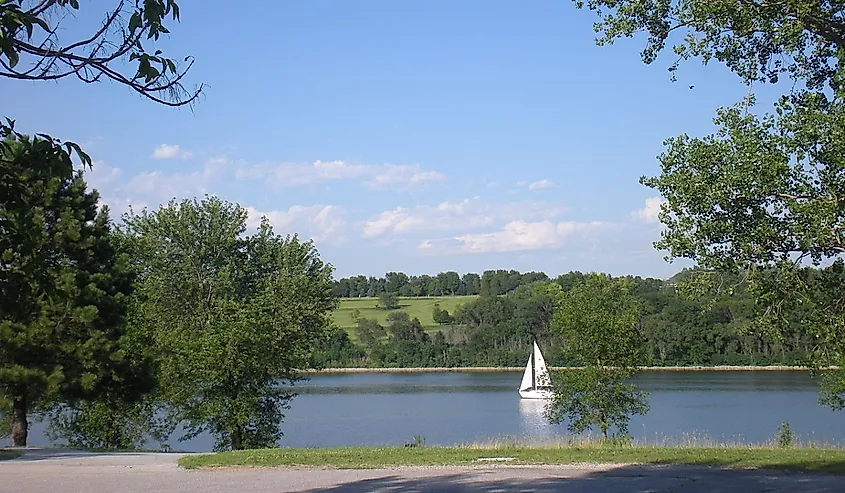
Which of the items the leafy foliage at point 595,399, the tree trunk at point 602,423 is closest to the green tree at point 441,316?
the leafy foliage at point 595,399

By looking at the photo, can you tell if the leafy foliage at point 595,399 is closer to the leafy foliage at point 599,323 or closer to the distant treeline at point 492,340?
the leafy foliage at point 599,323

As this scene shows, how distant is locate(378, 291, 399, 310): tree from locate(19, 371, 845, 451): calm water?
126 feet

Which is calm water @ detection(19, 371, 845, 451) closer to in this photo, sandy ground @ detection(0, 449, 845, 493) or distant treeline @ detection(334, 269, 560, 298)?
sandy ground @ detection(0, 449, 845, 493)

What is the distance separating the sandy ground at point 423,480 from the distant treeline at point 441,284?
11728 centimetres

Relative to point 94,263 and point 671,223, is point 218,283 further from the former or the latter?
point 671,223

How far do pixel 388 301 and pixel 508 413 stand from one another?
7482cm

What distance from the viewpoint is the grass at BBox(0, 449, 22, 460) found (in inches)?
628

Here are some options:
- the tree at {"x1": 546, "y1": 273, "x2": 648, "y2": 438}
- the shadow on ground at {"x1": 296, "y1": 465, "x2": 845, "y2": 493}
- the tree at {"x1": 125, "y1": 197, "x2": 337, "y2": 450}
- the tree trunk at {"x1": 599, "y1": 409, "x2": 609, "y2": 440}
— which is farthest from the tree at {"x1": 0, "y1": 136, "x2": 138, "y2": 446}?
the tree trunk at {"x1": 599, "y1": 409, "x2": 609, "y2": 440}

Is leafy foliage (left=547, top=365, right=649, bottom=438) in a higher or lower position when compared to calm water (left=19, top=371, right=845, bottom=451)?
higher

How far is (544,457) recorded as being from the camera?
45.6 ft

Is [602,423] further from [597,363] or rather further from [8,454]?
[8,454]

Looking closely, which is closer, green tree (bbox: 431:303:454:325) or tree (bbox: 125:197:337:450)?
tree (bbox: 125:197:337:450)

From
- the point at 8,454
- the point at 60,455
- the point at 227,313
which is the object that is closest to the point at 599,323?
the point at 227,313

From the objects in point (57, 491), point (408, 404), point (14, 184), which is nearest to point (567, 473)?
point (57, 491)
